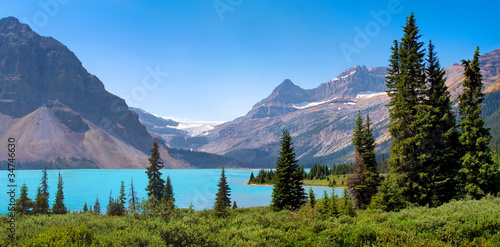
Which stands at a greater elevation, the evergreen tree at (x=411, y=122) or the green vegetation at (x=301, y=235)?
the evergreen tree at (x=411, y=122)

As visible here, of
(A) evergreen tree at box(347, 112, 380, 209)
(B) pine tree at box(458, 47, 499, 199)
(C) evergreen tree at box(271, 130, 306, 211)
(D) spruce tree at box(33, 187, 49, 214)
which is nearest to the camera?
(B) pine tree at box(458, 47, 499, 199)

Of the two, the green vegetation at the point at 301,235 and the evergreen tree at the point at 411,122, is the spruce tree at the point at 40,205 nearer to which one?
the green vegetation at the point at 301,235

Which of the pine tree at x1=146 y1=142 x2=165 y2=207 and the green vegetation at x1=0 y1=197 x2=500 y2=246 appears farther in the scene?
the pine tree at x1=146 y1=142 x2=165 y2=207

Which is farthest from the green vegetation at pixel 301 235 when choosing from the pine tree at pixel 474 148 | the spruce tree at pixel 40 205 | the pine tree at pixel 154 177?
the spruce tree at pixel 40 205

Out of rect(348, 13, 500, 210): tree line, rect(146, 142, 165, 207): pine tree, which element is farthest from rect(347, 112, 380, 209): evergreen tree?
rect(146, 142, 165, 207): pine tree

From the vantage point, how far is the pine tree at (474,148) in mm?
24641

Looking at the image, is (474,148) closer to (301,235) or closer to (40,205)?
(301,235)

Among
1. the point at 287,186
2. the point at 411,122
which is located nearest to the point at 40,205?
the point at 287,186

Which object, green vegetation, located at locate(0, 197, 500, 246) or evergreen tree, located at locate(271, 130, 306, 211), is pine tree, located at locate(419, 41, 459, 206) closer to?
evergreen tree, located at locate(271, 130, 306, 211)

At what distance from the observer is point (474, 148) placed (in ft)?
85.4

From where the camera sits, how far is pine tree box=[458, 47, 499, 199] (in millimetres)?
24641

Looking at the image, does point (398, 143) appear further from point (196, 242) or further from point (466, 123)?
point (196, 242)

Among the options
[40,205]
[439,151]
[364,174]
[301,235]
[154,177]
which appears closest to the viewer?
[301,235]

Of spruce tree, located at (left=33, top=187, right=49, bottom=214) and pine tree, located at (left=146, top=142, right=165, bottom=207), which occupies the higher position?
pine tree, located at (left=146, top=142, right=165, bottom=207)
